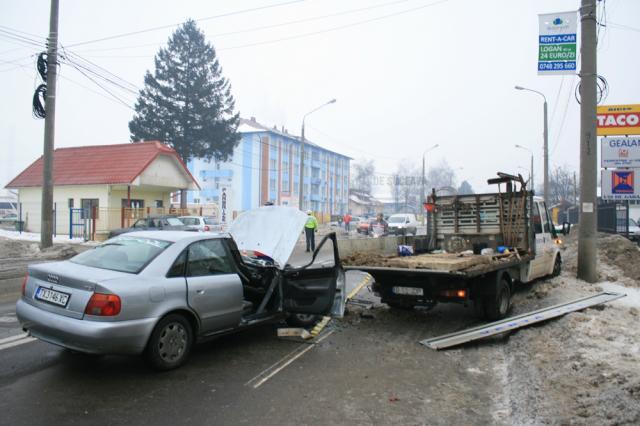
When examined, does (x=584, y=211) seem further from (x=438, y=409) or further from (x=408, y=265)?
(x=438, y=409)

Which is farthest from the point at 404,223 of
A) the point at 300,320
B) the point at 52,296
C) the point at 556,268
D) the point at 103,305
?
the point at 103,305

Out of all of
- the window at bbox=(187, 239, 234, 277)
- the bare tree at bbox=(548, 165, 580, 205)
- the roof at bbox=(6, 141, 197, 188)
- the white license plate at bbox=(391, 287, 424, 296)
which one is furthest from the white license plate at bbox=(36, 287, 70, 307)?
the bare tree at bbox=(548, 165, 580, 205)

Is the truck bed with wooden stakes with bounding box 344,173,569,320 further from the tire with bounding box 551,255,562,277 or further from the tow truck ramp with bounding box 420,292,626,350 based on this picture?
the tow truck ramp with bounding box 420,292,626,350

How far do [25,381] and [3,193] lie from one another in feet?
275

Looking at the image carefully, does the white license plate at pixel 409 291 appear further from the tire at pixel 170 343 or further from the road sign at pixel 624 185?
the road sign at pixel 624 185

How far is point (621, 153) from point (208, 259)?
15.3 m

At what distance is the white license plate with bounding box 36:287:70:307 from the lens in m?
4.47

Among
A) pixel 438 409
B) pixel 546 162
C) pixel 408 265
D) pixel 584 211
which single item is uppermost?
pixel 546 162

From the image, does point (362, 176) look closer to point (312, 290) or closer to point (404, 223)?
point (404, 223)

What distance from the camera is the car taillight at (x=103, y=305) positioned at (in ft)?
14.0

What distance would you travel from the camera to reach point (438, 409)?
4.21 m

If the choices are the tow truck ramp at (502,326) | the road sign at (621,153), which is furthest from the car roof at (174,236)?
the road sign at (621,153)

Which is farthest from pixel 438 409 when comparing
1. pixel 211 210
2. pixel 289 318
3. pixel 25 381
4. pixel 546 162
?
pixel 211 210

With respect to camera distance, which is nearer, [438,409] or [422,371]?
[438,409]
